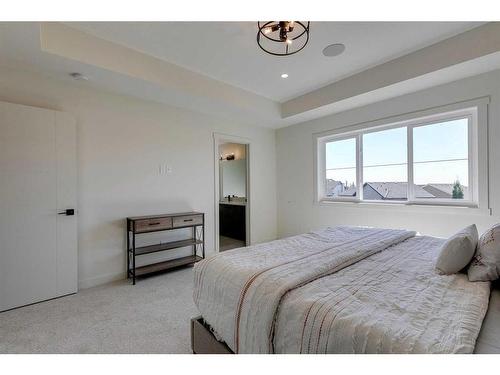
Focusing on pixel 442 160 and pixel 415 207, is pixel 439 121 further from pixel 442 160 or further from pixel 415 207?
pixel 415 207

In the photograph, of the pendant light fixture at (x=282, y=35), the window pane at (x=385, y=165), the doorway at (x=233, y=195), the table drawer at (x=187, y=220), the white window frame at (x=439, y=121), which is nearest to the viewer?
the pendant light fixture at (x=282, y=35)

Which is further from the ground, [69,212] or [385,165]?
[385,165]

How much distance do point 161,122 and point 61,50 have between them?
55.3 inches

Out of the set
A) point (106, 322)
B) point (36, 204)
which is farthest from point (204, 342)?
point (36, 204)

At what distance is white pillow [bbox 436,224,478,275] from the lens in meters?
1.38

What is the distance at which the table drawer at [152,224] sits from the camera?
2.98 metres

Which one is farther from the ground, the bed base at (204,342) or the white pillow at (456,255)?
the white pillow at (456,255)

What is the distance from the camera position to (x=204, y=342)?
1509 mm

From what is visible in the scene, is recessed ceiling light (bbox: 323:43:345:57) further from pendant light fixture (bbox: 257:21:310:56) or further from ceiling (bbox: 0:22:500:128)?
pendant light fixture (bbox: 257:21:310:56)

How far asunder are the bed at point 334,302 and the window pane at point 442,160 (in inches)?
72.7

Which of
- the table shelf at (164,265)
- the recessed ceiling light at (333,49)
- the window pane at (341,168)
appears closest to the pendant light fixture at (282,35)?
the recessed ceiling light at (333,49)

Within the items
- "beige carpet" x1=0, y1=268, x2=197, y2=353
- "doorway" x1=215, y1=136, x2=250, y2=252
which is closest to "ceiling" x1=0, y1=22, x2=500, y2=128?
"doorway" x1=215, y1=136, x2=250, y2=252

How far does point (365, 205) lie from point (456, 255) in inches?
95.2

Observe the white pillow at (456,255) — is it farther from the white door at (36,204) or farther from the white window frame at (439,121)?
the white door at (36,204)
